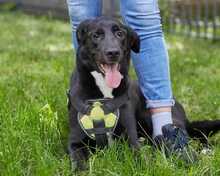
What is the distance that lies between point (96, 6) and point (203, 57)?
3.59m

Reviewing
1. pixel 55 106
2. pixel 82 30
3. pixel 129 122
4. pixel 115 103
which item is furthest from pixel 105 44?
pixel 55 106

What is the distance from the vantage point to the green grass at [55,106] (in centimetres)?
301

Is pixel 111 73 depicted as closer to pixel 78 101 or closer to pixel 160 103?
pixel 78 101

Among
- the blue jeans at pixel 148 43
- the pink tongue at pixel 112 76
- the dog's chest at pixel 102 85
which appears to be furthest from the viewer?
the blue jeans at pixel 148 43

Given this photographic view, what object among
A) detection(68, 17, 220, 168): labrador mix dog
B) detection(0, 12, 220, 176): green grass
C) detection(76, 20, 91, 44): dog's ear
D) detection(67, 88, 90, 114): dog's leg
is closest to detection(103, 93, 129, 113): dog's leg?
detection(68, 17, 220, 168): labrador mix dog

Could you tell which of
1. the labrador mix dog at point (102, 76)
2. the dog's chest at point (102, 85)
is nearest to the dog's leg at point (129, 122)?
the labrador mix dog at point (102, 76)

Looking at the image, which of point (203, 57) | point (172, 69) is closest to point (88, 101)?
point (172, 69)

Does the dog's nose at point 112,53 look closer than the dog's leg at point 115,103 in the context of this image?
Yes

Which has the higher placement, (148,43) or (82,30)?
(82,30)

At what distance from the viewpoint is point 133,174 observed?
2936 mm

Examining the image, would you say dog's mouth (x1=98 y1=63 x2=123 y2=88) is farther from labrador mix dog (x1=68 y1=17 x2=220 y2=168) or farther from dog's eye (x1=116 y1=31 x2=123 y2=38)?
dog's eye (x1=116 y1=31 x2=123 y2=38)

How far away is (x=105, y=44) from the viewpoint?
3248 millimetres

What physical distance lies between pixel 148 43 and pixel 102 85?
385 mm

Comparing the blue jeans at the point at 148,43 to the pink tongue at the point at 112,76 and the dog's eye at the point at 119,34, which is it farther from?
the pink tongue at the point at 112,76
